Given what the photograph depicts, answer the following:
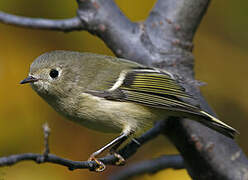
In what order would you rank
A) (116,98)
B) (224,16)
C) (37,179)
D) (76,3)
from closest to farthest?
(116,98) → (37,179) → (76,3) → (224,16)

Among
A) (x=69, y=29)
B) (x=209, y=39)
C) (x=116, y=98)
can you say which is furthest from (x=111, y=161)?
(x=209, y=39)

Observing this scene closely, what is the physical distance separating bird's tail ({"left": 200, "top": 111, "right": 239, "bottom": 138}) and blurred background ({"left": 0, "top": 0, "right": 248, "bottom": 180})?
59cm

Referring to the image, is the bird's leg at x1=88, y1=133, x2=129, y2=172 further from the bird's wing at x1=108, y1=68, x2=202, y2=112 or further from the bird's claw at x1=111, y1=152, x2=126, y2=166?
the bird's wing at x1=108, y1=68, x2=202, y2=112

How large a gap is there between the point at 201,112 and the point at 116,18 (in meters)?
0.83

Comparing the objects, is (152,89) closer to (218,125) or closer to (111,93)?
(111,93)

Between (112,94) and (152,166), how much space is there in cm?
52

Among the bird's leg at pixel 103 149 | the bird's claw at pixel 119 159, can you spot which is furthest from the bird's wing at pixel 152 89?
the bird's claw at pixel 119 159

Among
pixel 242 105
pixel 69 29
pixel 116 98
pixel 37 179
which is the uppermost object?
pixel 69 29

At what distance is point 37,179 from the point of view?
7.08 feet

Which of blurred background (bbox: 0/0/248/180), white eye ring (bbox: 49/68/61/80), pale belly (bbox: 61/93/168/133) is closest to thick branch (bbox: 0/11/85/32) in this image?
blurred background (bbox: 0/0/248/180)

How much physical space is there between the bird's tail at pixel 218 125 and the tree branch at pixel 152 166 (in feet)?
1.23

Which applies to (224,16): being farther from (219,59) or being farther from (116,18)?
(116,18)

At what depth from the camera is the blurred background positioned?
2215 mm

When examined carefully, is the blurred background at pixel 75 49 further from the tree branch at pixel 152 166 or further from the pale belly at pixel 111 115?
the pale belly at pixel 111 115
